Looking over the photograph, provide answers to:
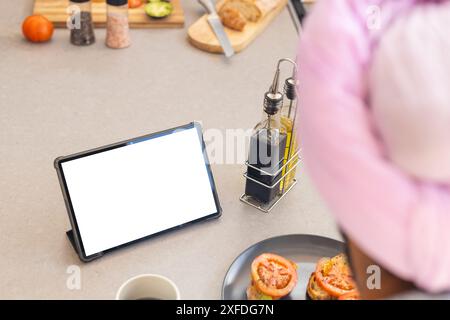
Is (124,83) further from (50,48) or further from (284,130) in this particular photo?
(284,130)

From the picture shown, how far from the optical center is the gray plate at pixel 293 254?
2.83ft

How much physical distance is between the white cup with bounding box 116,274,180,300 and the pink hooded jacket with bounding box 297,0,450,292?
426 millimetres

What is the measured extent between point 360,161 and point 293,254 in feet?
1.93

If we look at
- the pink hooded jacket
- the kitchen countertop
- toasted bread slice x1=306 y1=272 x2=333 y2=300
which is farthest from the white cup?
the pink hooded jacket

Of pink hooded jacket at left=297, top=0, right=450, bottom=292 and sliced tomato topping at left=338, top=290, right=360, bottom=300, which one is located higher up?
pink hooded jacket at left=297, top=0, right=450, bottom=292

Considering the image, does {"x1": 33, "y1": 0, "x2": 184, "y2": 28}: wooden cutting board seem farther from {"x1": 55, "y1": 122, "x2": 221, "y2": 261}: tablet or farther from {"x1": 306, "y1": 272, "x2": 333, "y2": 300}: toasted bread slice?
{"x1": 306, "y1": 272, "x2": 333, "y2": 300}: toasted bread slice

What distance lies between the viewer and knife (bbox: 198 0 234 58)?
1405mm

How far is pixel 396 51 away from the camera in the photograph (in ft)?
1.11

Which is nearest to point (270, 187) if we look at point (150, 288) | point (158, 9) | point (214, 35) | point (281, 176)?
point (281, 176)

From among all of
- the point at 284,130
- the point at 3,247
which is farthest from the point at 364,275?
the point at 3,247

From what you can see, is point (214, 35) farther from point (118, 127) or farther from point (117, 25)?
point (118, 127)

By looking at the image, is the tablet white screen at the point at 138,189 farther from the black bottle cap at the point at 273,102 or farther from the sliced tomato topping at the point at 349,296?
the sliced tomato topping at the point at 349,296

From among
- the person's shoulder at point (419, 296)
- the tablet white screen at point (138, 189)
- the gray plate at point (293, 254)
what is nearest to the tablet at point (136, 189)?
the tablet white screen at point (138, 189)

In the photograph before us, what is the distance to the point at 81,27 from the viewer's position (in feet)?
4.58
